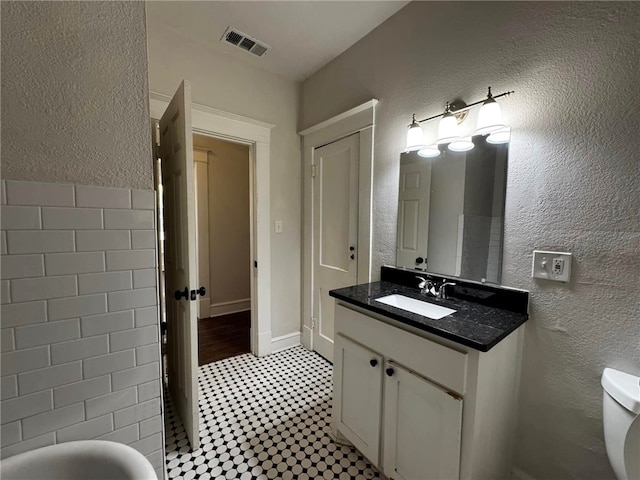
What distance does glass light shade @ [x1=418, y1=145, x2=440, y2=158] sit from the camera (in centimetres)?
157

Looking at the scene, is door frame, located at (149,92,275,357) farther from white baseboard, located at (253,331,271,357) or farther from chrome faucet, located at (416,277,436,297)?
chrome faucet, located at (416,277,436,297)

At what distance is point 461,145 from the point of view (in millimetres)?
1471

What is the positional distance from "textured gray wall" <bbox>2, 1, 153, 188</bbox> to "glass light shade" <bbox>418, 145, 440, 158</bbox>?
1.38m

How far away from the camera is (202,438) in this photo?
1.59m

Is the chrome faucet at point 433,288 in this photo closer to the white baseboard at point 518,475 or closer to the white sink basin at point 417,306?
the white sink basin at point 417,306

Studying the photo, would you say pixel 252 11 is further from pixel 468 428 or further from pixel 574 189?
pixel 468 428

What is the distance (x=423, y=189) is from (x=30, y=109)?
5.68 ft

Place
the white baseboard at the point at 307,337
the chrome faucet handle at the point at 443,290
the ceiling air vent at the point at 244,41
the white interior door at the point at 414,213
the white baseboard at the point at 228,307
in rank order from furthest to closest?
1. the white baseboard at the point at 228,307
2. the white baseboard at the point at 307,337
3. the ceiling air vent at the point at 244,41
4. the white interior door at the point at 414,213
5. the chrome faucet handle at the point at 443,290

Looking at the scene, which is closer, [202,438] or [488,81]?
[488,81]

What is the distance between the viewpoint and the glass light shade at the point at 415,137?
1604mm

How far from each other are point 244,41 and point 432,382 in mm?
2437

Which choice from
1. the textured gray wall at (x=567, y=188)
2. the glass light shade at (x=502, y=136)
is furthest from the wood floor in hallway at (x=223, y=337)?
the glass light shade at (x=502, y=136)

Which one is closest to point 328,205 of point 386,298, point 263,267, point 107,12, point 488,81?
point 263,267

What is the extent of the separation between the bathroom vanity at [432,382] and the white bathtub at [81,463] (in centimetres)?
91
